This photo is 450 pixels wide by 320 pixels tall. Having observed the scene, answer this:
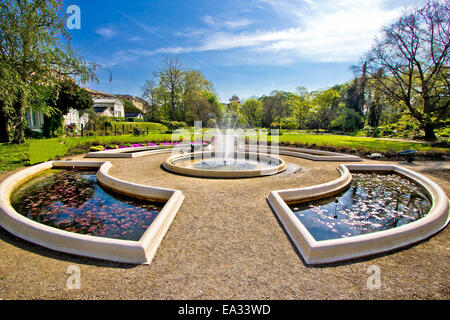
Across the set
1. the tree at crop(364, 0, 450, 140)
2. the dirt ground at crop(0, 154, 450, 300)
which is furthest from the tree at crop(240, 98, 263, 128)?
the dirt ground at crop(0, 154, 450, 300)

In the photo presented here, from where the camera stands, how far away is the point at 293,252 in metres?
3.60

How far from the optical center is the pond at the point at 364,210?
4789 millimetres

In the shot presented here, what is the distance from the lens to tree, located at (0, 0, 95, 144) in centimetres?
1272

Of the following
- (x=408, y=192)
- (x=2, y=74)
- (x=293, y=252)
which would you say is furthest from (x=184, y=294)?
(x=2, y=74)

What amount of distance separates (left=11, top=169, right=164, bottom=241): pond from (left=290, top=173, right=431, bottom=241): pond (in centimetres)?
393

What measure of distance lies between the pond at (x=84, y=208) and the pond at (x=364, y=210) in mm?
3931

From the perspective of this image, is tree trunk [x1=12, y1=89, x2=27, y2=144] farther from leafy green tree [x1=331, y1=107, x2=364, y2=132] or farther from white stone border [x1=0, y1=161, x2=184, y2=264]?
leafy green tree [x1=331, y1=107, x2=364, y2=132]

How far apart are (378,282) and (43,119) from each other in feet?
93.1

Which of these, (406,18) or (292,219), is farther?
(406,18)

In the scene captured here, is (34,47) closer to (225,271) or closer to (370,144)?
(225,271)

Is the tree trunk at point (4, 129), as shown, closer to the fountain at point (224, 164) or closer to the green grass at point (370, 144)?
the fountain at point (224, 164)

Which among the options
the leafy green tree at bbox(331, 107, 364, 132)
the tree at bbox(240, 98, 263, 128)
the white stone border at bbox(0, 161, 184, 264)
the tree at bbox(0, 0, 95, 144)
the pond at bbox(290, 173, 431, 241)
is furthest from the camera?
the tree at bbox(240, 98, 263, 128)

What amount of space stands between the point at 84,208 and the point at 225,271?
471cm

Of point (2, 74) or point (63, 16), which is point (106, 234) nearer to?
point (2, 74)
